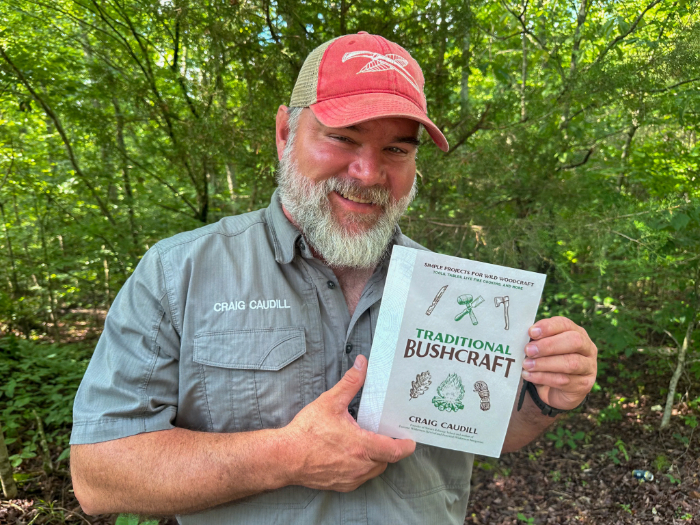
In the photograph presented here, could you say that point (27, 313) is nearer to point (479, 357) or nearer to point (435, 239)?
point (435, 239)

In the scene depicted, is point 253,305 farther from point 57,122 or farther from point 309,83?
point 57,122

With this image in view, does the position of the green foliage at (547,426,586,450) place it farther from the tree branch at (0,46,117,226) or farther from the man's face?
the tree branch at (0,46,117,226)

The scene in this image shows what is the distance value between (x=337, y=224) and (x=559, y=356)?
914 millimetres

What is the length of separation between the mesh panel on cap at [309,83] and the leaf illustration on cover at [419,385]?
111 centimetres

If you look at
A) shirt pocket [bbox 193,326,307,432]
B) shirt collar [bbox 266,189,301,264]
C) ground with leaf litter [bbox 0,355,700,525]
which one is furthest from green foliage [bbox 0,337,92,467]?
shirt collar [bbox 266,189,301,264]

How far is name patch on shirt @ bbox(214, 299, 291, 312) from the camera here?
1354 millimetres

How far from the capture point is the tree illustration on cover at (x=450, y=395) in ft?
4.27

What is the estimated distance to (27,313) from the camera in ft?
17.0

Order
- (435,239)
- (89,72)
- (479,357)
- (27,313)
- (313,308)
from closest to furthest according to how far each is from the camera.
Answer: (479,357) → (313,308) → (435,239) → (89,72) → (27,313)

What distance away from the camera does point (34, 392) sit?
11.8 feet

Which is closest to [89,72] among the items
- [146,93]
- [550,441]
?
[146,93]

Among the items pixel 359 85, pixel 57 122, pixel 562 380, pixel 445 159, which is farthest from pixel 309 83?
pixel 57 122

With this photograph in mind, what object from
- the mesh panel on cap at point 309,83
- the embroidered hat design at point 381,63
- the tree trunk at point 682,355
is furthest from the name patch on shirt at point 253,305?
the tree trunk at point 682,355

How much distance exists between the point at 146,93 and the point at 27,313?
141 inches
